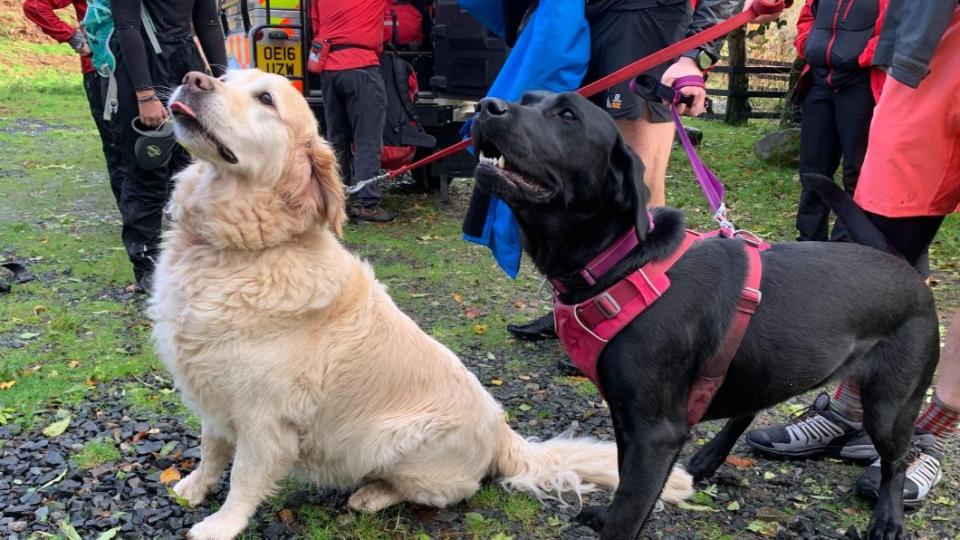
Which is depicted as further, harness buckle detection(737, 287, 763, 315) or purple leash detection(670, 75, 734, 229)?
purple leash detection(670, 75, 734, 229)

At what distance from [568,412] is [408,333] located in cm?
138

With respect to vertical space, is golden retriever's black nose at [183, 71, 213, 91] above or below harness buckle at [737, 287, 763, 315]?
above

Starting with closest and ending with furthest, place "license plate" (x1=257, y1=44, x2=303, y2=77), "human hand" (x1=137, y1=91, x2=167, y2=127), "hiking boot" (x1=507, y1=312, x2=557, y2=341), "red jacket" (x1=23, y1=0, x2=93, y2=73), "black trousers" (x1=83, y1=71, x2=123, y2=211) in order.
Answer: "human hand" (x1=137, y1=91, x2=167, y2=127)
"hiking boot" (x1=507, y1=312, x2=557, y2=341)
"black trousers" (x1=83, y1=71, x2=123, y2=211)
"red jacket" (x1=23, y1=0, x2=93, y2=73)
"license plate" (x1=257, y1=44, x2=303, y2=77)

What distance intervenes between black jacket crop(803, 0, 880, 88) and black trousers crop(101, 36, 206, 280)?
455cm

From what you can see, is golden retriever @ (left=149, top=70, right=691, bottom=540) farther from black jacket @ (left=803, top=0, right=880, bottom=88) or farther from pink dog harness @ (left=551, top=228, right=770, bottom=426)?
black jacket @ (left=803, top=0, right=880, bottom=88)

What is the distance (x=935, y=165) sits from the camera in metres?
2.78

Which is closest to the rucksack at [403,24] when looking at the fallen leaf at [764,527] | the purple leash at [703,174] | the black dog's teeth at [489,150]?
the purple leash at [703,174]

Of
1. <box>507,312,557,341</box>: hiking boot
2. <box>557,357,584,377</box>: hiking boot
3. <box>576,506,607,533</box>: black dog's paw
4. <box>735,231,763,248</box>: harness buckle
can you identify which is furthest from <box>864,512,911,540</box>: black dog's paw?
<box>507,312,557,341</box>: hiking boot

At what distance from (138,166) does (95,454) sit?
2397 mm

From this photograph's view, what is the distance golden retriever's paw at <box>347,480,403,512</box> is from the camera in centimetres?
280

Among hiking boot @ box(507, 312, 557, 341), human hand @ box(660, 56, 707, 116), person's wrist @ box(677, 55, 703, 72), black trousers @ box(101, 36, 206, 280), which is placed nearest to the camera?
human hand @ box(660, 56, 707, 116)

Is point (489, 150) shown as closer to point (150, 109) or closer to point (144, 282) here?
point (150, 109)

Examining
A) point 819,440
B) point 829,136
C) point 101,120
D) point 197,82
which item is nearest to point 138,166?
point 101,120

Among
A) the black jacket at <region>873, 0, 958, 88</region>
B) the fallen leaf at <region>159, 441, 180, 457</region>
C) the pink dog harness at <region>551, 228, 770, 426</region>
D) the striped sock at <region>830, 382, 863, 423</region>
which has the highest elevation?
the black jacket at <region>873, 0, 958, 88</region>
